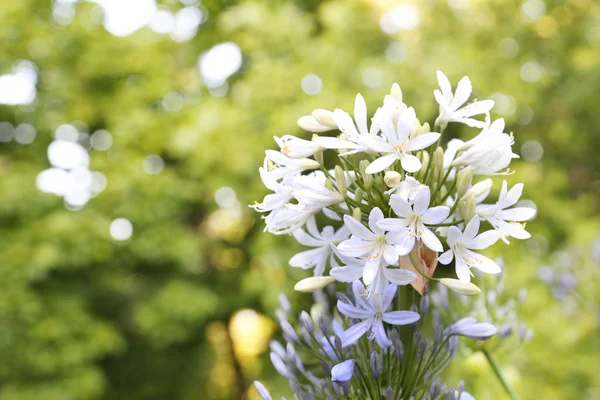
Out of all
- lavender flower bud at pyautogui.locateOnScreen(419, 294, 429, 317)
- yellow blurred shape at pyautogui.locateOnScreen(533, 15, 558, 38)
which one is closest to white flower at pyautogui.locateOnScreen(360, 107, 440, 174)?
lavender flower bud at pyautogui.locateOnScreen(419, 294, 429, 317)

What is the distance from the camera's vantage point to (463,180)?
1331 millimetres

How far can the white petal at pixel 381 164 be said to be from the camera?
1.29m

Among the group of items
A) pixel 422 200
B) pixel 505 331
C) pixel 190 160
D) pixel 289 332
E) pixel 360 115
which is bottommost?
pixel 190 160

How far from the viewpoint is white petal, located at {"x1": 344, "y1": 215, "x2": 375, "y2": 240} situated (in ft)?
4.06

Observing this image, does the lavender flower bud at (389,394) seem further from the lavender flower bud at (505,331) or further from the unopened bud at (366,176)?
the lavender flower bud at (505,331)

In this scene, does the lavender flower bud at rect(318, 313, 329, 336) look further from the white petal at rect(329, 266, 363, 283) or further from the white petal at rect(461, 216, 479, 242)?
the white petal at rect(461, 216, 479, 242)

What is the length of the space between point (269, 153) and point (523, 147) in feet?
34.7

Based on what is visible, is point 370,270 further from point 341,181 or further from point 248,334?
point 248,334

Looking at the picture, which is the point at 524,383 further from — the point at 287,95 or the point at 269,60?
the point at 269,60

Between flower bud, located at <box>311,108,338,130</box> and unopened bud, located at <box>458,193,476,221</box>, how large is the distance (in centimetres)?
38

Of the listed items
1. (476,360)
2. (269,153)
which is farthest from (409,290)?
(476,360)

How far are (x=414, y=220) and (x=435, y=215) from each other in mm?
47

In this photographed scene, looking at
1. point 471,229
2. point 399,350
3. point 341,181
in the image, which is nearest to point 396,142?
point 341,181

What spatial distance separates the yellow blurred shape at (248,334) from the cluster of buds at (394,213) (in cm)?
863
